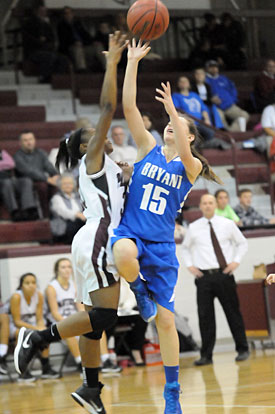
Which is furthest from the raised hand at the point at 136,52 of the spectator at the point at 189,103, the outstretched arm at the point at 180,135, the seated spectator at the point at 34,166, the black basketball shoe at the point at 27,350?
the spectator at the point at 189,103

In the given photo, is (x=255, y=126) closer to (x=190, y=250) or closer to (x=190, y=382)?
(x=190, y=250)

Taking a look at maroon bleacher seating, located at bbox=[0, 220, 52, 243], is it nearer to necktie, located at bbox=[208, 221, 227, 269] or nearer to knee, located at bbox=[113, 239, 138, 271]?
necktie, located at bbox=[208, 221, 227, 269]

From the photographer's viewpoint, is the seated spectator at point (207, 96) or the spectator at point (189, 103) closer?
the spectator at point (189, 103)

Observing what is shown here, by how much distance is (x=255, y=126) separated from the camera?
15.6 metres

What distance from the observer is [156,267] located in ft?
18.2

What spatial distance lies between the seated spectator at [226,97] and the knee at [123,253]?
404 inches

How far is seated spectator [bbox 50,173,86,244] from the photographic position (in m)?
11.1

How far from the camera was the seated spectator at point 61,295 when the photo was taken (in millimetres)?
10000

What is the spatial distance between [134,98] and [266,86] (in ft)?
34.6

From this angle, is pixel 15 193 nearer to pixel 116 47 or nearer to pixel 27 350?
pixel 27 350

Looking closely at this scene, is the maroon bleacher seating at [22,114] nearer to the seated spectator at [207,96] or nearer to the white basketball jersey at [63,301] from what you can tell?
the seated spectator at [207,96]

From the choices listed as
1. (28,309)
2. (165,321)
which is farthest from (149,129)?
(165,321)

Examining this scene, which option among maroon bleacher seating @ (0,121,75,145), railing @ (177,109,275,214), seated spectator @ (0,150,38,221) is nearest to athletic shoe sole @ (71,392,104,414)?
seated spectator @ (0,150,38,221)

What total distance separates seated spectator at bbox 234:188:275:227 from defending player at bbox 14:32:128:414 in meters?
6.91
